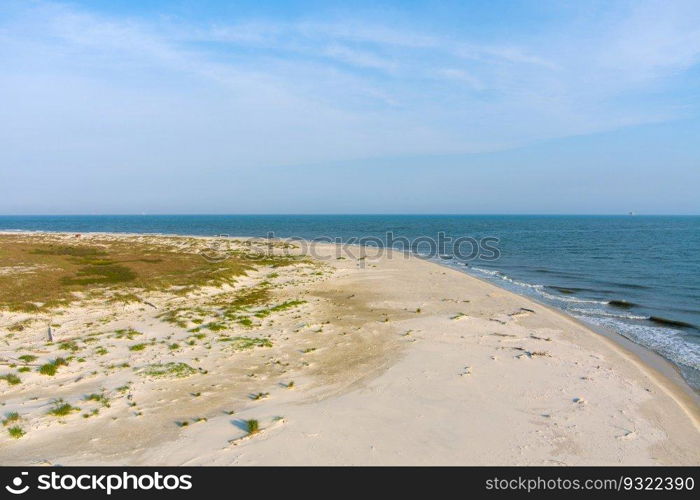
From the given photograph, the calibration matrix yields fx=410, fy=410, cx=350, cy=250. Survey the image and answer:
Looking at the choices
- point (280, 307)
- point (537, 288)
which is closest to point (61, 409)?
point (280, 307)

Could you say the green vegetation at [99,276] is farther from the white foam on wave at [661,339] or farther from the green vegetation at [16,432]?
the white foam on wave at [661,339]

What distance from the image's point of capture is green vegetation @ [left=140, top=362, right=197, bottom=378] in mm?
13500

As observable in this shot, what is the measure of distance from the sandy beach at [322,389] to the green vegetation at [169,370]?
7 cm

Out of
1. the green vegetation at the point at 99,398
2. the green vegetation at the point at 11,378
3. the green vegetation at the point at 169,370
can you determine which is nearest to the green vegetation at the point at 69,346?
the green vegetation at the point at 11,378

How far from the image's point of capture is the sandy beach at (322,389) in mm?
9406

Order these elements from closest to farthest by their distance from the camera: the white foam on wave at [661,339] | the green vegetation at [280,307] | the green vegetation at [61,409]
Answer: the green vegetation at [61,409], the white foam on wave at [661,339], the green vegetation at [280,307]

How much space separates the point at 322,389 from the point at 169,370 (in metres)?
5.33

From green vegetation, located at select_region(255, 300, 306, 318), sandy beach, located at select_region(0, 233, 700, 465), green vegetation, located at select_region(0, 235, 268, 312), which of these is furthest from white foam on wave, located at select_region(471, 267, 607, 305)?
green vegetation, located at select_region(0, 235, 268, 312)

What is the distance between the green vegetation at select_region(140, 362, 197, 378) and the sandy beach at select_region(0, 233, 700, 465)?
2.6 inches

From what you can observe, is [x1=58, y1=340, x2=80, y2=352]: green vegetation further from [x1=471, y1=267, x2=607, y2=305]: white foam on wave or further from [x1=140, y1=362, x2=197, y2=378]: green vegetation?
[x1=471, y1=267, x2=607, y2=305]: white foam on wave
